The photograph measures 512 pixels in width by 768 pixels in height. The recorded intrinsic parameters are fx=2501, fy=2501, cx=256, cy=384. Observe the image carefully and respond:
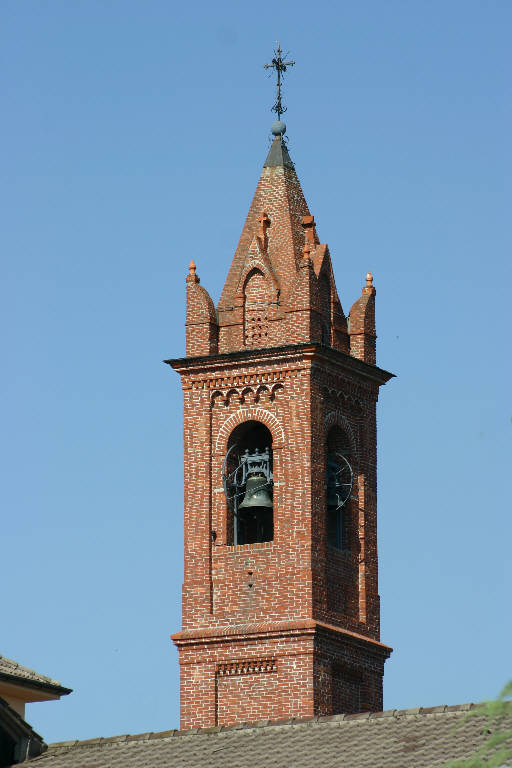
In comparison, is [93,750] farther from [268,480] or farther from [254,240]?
[254,240]

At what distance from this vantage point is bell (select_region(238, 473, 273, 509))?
50.2 metres

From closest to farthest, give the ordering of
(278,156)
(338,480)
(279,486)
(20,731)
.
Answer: (20,731), (279,486), (338,480), (278,156)

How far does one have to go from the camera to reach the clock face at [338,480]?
51.0 meters

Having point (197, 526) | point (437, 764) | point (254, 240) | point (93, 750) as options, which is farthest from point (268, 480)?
point (437, 764)

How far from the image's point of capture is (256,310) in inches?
2024

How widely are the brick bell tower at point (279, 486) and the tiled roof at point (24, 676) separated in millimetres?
8822

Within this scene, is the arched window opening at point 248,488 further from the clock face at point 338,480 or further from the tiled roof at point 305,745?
the tiled roof at point 305,745

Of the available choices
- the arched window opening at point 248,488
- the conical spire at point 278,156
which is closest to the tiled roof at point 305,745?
the arched window opening at point 248,488

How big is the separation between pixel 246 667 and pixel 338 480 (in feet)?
14.8

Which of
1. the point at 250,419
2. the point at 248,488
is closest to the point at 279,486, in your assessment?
the point at 248,488

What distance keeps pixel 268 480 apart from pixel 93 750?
41.7 ft

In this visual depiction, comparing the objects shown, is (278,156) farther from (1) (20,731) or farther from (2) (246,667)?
(1) (20,731)

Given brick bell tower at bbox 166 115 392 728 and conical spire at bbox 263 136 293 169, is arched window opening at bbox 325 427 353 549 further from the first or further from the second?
conical spire at bbox 263 136 293 169

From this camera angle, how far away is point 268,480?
5053cm
